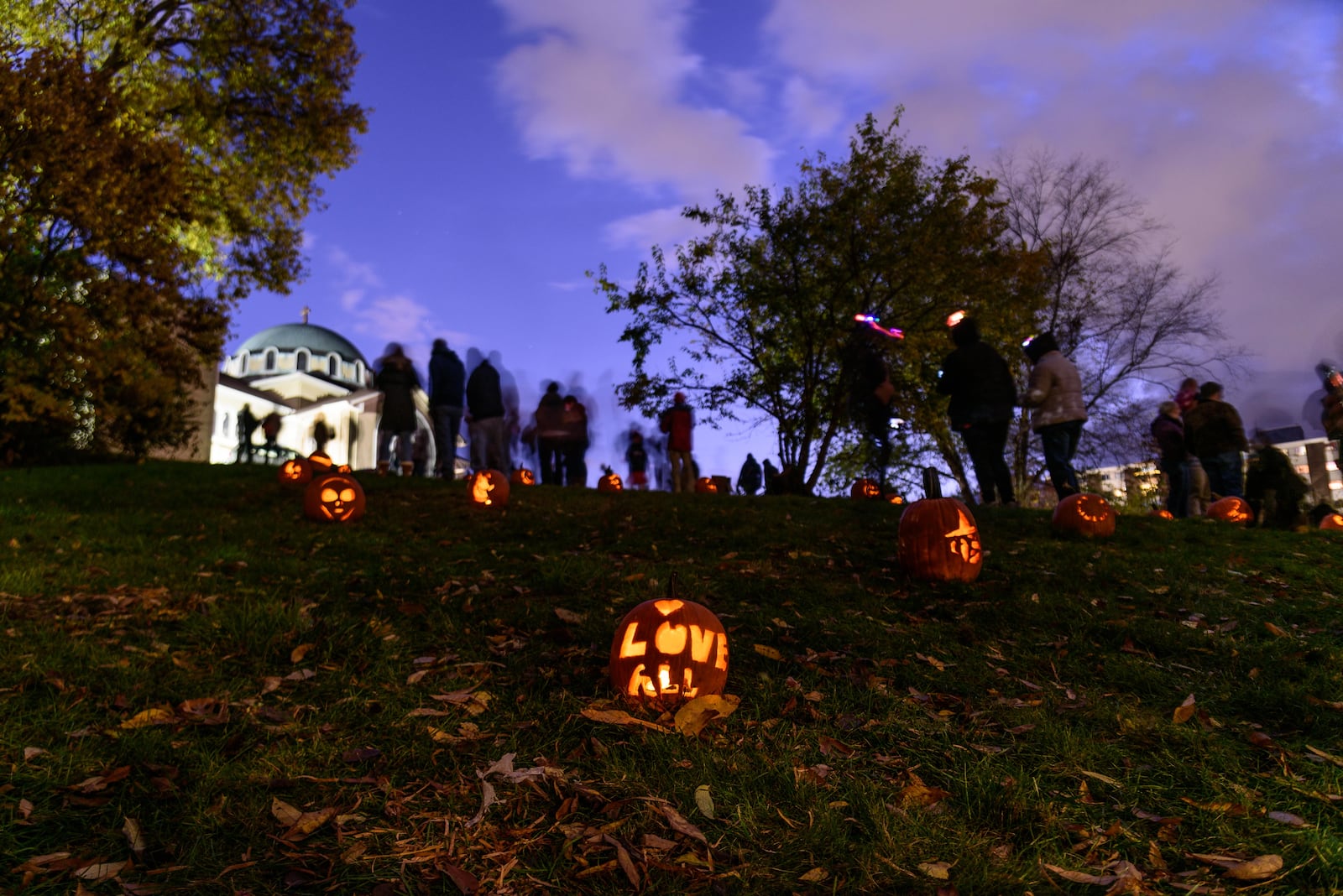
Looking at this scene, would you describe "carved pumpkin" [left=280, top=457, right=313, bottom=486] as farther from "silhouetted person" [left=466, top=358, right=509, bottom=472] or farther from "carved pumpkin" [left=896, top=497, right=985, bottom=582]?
"carved pumpkin" [left=896, top=497, right=985, bottom=582]

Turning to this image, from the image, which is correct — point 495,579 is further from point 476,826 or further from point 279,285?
point 279,285

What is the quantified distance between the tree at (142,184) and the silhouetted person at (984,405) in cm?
1066

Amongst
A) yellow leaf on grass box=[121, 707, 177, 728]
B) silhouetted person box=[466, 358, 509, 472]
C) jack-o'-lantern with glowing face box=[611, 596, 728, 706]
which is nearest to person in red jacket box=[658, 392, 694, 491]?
silhouetted person box=[466, 358, 509, 472]

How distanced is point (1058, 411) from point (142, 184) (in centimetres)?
1193

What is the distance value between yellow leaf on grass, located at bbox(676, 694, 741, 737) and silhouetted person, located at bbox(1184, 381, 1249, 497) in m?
9.41

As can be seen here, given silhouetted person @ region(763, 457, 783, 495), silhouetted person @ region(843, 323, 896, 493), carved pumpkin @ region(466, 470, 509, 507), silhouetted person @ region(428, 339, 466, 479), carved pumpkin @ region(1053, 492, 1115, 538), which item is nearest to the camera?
carved pumpkin @ region(1053, 492, 1115, 538)

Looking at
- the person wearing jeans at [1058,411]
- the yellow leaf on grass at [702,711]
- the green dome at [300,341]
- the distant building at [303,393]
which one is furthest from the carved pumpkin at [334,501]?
the green dome at [300,341]

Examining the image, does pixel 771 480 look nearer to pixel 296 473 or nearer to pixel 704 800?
pixel 296 473

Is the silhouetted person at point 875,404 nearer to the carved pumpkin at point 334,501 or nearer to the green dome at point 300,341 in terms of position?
the carved pumpkin at point 334,501

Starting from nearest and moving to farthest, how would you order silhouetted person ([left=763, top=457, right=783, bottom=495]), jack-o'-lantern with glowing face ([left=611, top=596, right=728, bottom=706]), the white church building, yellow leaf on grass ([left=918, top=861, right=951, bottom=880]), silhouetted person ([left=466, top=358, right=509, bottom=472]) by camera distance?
yellow leaf on grass ([left=918, top=861, right=951, bottom=880]), jack-o'-lantern with glowing face ([left=611, top=596, right=728, bottom=706]), silhouetted person ([left=466, top=358, right=509, bottom=472]), silhouetted person ([left=763, top=457, right=783, bottom=495]), the white church building

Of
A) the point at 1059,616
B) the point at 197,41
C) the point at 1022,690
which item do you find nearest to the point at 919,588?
the point at 1059,616

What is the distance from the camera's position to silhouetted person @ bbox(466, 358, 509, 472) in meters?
13.6

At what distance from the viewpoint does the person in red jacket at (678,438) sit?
1469 centimetres

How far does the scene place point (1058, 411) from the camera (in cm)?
896
